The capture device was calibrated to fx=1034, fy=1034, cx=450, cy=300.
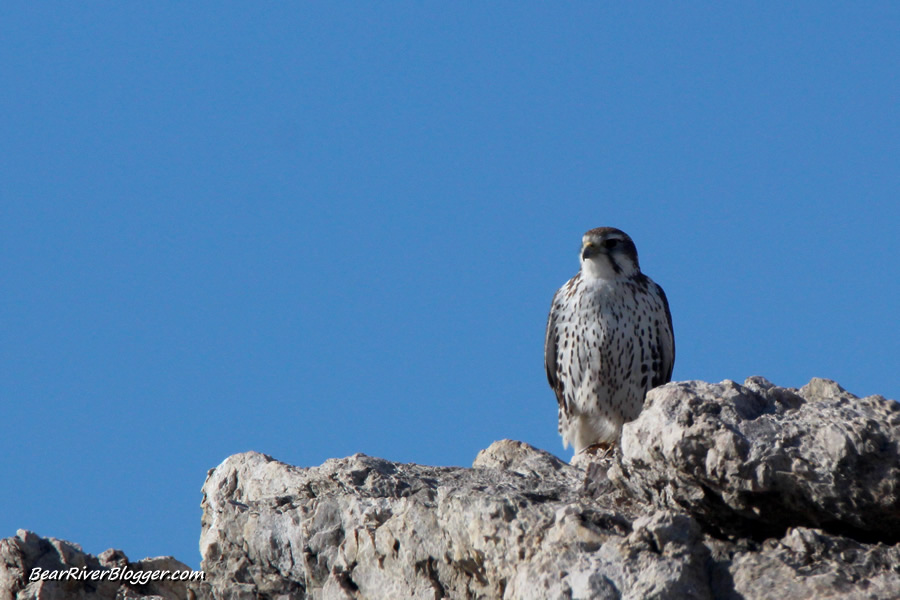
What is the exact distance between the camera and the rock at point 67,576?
6.26 m

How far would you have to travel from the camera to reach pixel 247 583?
5.79m

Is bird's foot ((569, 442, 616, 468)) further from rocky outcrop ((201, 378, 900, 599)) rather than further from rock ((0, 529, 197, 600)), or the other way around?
rock ((0, 529, 197, 600))

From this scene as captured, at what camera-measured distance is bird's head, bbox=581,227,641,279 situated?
378 inches

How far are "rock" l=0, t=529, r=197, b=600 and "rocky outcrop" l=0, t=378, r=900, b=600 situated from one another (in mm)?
1901

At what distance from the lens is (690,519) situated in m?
4.07

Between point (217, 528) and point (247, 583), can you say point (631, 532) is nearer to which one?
point (247, 583)

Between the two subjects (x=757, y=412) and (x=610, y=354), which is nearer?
(x=757, y=412)

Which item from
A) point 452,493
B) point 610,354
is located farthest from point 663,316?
point 452,493

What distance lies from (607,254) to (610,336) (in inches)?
30.5

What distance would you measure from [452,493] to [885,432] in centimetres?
184
